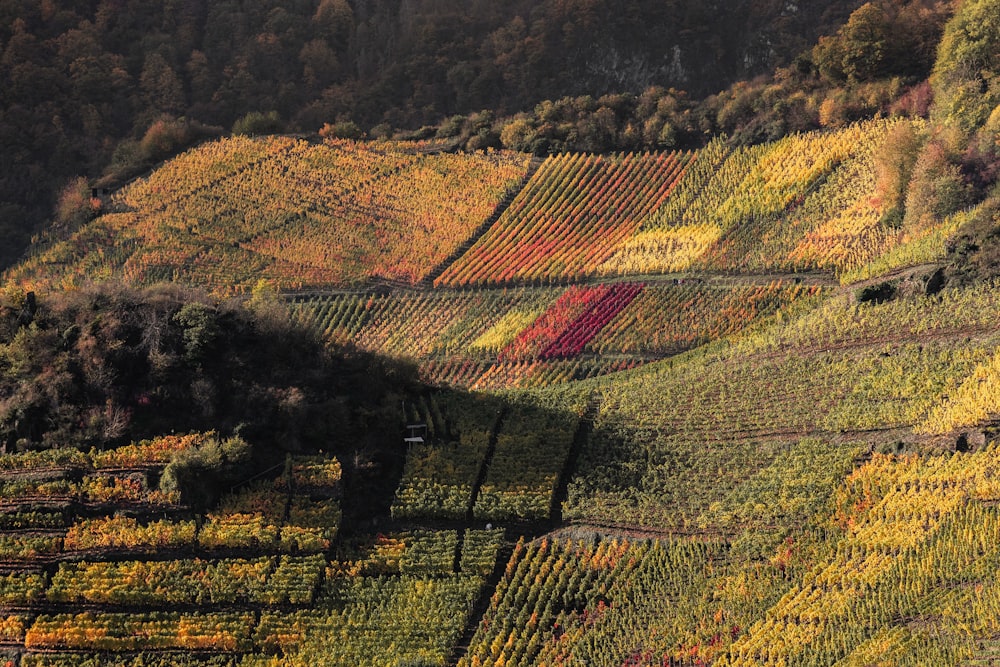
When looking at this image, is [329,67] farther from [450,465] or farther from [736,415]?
[736,415]

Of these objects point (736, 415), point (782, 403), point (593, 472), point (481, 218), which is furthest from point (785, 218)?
point (593, 472)

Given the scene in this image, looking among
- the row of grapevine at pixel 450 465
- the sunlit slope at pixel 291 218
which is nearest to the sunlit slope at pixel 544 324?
the sunlit slope at pixel 291 218

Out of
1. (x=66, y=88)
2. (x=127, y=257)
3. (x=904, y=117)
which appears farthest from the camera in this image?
(x=66, y=88)

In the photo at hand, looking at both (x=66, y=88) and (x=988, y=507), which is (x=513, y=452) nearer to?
(x=988, y=507)

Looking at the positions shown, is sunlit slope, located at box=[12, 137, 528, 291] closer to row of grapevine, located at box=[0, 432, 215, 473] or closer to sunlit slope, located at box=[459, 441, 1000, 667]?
row of grapevine, located at box=[0, 432, 215, 473]

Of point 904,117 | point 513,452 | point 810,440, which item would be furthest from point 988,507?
point 904,117

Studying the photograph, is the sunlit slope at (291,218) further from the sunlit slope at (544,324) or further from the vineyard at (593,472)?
the sunlit slope at (544,324)

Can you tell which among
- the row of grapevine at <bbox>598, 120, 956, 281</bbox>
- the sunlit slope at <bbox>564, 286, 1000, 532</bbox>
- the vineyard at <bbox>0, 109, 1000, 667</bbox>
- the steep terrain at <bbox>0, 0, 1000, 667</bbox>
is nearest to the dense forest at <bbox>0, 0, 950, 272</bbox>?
the row of grapevine at <bbox>598, 120, 956, 281</bbox>

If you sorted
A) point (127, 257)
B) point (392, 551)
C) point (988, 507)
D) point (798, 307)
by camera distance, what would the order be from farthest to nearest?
point (127, 257) → point (798, 307) → point (392, 551) → point (988, 507)
